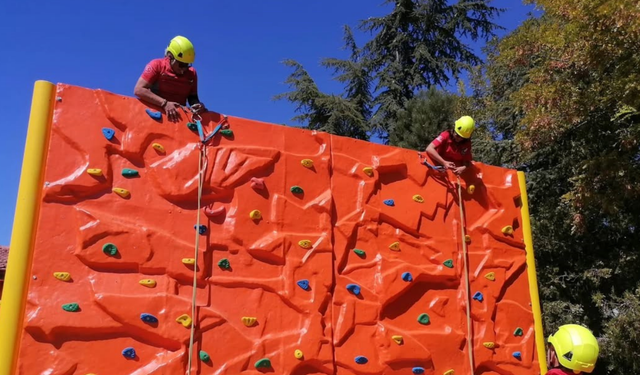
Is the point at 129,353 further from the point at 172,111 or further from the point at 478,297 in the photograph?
the point at 478,297

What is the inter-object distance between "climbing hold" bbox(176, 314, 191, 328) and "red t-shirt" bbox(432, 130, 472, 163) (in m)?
3.17

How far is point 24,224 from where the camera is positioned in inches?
134

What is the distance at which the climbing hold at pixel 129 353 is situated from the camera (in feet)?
11.3

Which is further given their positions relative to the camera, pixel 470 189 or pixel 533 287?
pixel 533 287

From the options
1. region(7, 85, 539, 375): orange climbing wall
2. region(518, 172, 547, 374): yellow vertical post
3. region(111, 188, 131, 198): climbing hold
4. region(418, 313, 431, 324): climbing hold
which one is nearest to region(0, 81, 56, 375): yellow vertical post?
region(7, 85, 539, 375): orange climbing wall

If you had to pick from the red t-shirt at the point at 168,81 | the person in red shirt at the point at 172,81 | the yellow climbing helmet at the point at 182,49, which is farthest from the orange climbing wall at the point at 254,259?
the yellow climbing helmet at the point at 182,49

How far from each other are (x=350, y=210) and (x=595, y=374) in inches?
327

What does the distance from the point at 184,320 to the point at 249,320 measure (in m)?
0.49

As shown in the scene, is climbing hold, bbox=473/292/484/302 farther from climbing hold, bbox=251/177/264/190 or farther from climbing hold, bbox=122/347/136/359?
climbing hold, bbox=122/347/136/359

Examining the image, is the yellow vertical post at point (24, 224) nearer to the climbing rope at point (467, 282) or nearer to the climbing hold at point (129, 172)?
the climbing hold at point (129, 172)

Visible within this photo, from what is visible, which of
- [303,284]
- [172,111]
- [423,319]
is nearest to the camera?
[172,111]

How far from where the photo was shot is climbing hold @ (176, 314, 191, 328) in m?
3.66

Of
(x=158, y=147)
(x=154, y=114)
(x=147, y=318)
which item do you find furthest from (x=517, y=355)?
(x=154, y=114)

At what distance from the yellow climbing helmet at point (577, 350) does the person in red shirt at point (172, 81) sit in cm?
307
